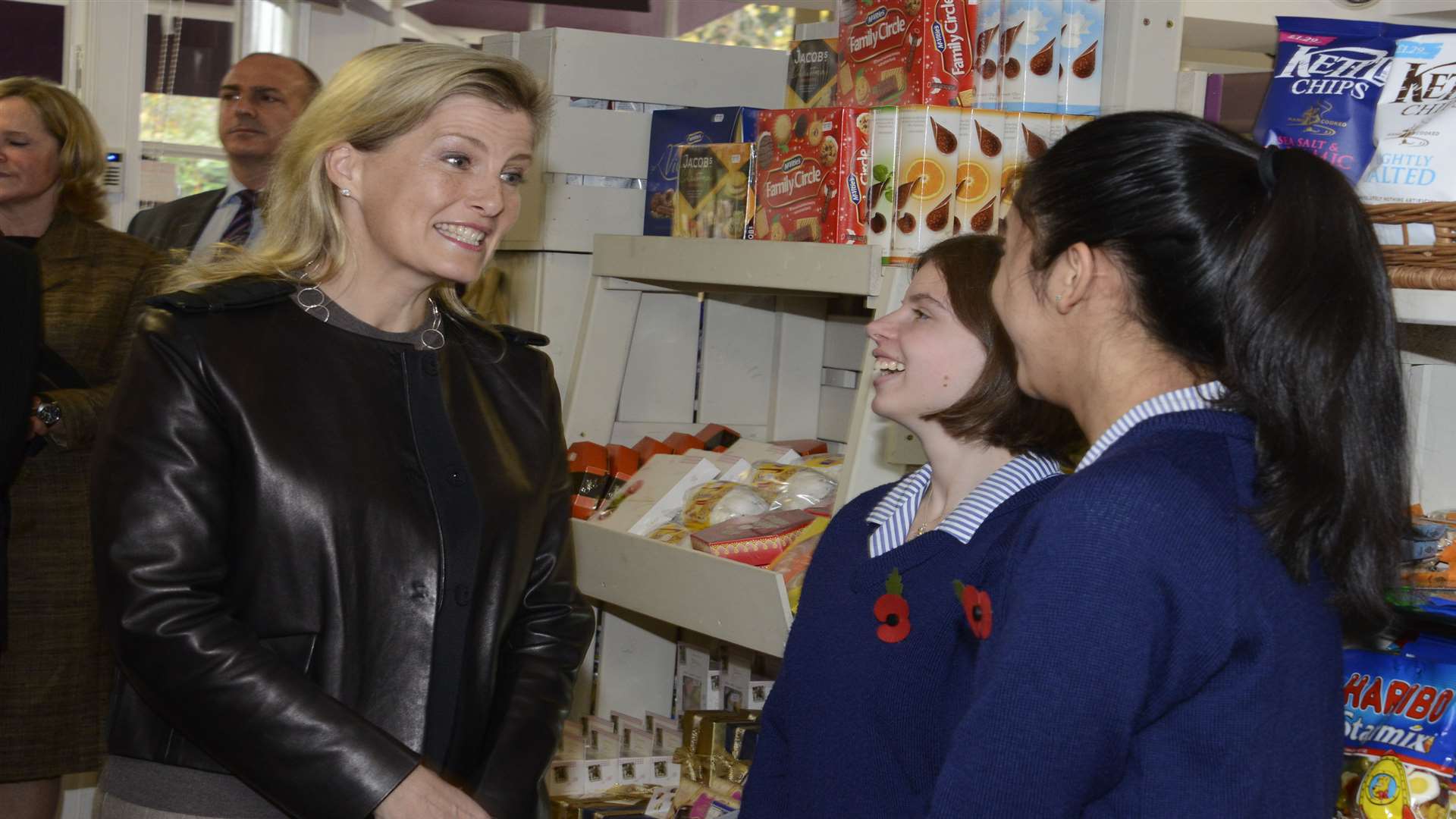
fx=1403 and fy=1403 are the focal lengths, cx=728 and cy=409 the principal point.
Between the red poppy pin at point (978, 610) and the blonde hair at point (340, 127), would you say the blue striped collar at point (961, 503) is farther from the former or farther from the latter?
the blonde hair at point (340, 127)

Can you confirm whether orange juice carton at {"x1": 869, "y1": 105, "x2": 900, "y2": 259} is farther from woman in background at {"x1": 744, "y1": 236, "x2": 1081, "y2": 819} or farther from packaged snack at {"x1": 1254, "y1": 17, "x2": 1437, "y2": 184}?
packaged snack at {"x1": 1254, "y1": 17, "x2": 1437, "y2": 184}

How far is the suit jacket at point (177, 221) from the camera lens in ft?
11.0

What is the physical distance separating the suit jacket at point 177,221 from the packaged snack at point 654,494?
1325mm

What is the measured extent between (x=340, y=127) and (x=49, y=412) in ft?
5.08

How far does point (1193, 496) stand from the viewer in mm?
957

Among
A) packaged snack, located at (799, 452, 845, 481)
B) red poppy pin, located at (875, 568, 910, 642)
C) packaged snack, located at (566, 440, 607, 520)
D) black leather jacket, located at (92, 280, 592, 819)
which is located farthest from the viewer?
packaged snack, located at (566, 440, 607, 520)

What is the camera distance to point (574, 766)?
8.88ft

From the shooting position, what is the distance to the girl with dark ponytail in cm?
94

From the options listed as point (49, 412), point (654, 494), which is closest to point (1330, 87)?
point (654, 494)

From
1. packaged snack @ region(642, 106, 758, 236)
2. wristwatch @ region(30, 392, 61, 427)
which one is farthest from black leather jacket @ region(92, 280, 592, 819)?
wristwatch @ region(30, 392, 61, 427)

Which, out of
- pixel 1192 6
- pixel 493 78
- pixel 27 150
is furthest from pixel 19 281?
pixel 1192 6

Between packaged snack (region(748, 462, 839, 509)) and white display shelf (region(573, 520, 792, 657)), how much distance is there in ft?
0.71

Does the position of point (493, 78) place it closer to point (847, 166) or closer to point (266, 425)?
point (266, 425)

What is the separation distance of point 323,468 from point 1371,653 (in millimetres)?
1193
